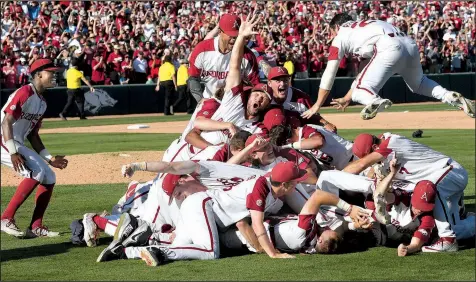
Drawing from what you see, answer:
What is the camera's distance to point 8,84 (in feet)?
87.5

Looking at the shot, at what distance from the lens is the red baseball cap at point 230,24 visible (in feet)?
35.4

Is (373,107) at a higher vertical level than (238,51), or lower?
lower

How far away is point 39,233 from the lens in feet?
32.6

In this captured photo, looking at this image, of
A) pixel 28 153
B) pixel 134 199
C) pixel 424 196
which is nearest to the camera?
pixel 424 196

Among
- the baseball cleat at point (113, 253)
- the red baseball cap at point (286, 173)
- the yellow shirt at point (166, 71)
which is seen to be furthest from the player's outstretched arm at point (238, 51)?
the yellow shirt at point (166, 71)

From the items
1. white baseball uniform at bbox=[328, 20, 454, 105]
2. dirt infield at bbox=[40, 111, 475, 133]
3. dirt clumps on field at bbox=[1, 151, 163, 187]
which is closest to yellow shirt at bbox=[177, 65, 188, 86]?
dirt infield at bbox=[40, 111, 475, 133]

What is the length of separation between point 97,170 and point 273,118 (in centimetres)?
654

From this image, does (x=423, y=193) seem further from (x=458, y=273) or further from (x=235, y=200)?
(x=235, y=200)

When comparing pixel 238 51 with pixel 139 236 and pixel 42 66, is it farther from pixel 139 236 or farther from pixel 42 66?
pixel 139 236

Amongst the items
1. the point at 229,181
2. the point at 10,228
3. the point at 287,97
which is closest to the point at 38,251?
the point at 10,228

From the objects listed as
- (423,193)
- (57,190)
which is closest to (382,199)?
(423,193)

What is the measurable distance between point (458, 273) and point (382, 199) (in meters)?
1.02

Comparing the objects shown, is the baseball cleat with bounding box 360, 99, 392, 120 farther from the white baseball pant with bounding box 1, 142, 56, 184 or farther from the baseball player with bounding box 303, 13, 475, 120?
the white baseball pant with bounding box 1, 142, 56, 184

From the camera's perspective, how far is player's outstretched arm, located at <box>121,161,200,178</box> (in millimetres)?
7926
